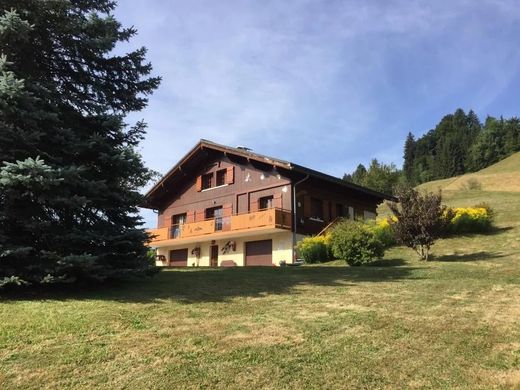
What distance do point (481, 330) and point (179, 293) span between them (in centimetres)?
625

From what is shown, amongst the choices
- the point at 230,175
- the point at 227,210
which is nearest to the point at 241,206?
the point at 227,210

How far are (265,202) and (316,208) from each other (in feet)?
9.48

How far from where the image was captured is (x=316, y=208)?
92.6 feet

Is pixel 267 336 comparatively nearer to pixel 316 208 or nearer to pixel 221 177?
pixel 316 208

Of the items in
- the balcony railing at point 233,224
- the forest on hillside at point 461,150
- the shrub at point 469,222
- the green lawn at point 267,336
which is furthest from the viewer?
the forest on hillside at point 461,150

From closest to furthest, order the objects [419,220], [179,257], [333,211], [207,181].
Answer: [419,220], [333,211], [207,181], [179,257]

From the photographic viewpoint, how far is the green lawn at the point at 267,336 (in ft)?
20.5

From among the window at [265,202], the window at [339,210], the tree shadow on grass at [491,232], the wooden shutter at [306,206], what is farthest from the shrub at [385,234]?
the window at [339,210]

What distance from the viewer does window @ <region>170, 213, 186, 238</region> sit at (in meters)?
30.7

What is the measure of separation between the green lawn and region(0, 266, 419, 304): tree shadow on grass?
71mm

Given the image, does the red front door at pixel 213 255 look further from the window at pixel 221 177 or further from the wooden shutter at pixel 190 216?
the window at pixel 221 177

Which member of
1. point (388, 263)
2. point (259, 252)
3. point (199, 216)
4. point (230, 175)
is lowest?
point (388, 263)

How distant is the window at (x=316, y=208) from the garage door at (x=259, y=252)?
305 centimetres

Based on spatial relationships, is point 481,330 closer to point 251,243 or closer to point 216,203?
point 251,243
